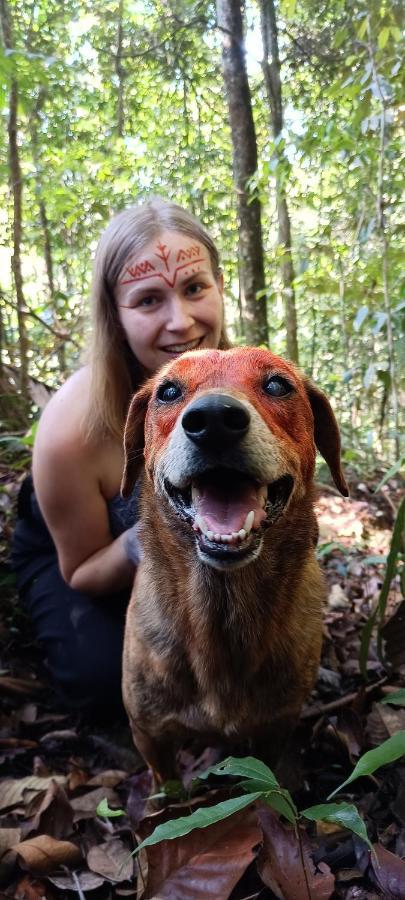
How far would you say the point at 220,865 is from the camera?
179 cm

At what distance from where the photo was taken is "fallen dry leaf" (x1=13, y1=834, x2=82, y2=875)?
2104mm

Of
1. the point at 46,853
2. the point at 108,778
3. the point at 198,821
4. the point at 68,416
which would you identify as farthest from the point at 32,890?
the point at 68,416

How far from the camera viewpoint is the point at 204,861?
5.99 ft

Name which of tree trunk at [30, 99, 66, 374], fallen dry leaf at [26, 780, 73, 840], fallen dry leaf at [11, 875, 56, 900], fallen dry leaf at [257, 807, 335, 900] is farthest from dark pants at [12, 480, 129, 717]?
tree trunk at [30, 99, 66, 374]

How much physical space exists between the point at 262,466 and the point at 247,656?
0.91 m

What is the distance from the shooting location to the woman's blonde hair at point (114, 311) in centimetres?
312

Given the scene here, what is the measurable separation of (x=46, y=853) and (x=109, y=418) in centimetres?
194

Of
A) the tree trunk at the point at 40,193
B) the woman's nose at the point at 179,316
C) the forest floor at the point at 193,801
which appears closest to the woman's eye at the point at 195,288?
the woman's nose at the point at 179,316

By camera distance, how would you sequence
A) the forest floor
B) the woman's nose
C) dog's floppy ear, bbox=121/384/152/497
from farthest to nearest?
1. the woman's nose
2. dog's floppy ear, bbox=121/384/152/497
3. the forest floor

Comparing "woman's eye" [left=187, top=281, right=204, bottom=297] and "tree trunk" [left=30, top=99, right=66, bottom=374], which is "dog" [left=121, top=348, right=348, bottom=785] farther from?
"tree trunk" [left=30, top=99, right=66, bottom=374]

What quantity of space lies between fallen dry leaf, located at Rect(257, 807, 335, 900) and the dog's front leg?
64cm

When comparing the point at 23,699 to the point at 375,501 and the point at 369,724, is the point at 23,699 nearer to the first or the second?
the point at 369,724

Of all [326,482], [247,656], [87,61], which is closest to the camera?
[247,656]

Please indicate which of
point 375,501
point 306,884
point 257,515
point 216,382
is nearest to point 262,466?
point 257,515
